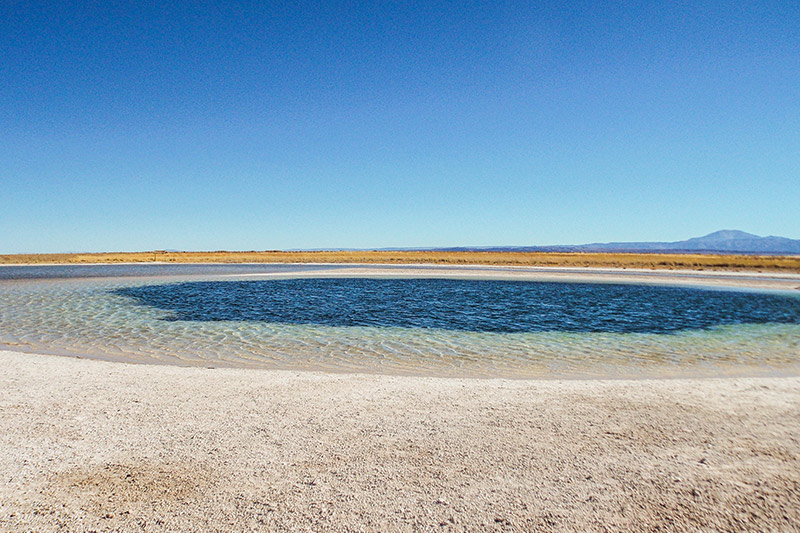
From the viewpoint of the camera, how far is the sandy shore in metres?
4.22

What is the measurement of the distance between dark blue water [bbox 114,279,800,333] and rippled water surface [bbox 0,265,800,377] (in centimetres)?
7

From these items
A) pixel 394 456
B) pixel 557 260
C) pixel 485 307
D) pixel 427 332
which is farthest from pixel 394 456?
pixel 557 260

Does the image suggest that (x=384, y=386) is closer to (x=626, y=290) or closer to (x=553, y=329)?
(x=553, y=329)

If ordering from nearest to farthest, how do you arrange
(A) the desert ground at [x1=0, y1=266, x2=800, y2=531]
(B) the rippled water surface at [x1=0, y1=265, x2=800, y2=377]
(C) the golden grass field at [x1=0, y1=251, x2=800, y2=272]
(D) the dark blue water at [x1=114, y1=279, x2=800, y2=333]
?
(A) the desert ground at [x1=0, y1=266, x2=800, y2=531]
(B) the rippled water surface at [x1=0, y1=265, x2=800, y2=377]
(D) the dark blue water at [x1=114, y1=279, x2=800, y2=333]
(C) the golden grass field at [x1=0, y1=251, x2=800, y2=272]

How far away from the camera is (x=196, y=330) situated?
1517 centimetres

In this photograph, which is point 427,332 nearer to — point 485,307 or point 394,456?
point 485,307

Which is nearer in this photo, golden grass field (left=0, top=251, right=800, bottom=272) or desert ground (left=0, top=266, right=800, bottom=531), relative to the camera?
desert ground (left=0, top=266, right=800, bottom=531)

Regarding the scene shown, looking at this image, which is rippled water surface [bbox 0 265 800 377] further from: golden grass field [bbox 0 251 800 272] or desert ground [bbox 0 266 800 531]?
golden grass field [bbox 0 251 800 272]

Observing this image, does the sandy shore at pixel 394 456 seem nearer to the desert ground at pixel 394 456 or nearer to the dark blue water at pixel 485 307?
the desert ground at pixel 394 456

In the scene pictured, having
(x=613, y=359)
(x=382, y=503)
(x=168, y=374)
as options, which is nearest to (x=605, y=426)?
(x=382, y=503)

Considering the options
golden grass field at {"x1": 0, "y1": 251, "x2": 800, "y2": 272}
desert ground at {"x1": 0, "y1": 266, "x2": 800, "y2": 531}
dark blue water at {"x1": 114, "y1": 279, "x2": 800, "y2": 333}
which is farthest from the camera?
golden grass field at {"x1": 0, "y1": 251, "x2": 800, "y2": 272}

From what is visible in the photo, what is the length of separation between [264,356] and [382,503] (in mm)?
7973

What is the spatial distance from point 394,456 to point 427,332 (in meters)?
9.60

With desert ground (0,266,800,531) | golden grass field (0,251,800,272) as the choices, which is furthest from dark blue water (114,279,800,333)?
golden grass field (0,251,800,272)
